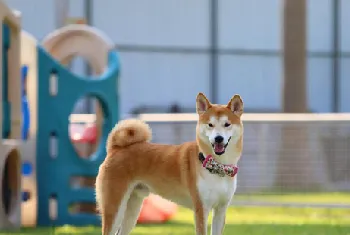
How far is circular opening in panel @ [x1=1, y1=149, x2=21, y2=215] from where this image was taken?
9.27 metres

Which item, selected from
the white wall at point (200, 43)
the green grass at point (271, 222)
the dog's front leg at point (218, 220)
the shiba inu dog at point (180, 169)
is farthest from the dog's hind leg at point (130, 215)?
the white wall at point (200, 43)

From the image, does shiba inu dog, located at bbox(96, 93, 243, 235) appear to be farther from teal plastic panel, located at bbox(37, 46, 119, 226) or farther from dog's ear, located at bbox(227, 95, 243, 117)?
teal plastic panel, located at bbox(37, 46, 119, 226)

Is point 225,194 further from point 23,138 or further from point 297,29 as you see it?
point 297,29

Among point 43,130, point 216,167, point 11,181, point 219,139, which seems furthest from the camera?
point 43,130

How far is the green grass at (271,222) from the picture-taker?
29.6 ft

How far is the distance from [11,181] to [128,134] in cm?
312

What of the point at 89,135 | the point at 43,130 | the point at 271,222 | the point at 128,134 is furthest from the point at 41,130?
the point at 128,134

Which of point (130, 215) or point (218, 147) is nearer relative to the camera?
point (218, 147)

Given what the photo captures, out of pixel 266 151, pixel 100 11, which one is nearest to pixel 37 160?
pixel 266 151

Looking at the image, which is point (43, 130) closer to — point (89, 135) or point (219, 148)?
point (89, 135)

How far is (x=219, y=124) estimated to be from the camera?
5.83m

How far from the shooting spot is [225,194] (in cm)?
599

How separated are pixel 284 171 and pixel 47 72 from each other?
3.58m

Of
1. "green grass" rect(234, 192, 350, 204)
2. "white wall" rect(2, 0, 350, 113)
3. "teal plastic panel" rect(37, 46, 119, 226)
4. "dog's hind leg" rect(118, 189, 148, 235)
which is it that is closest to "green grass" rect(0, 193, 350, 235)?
"green grass" rect(234, 192, 350, 204)
